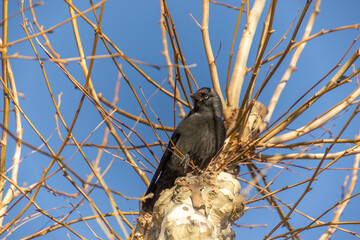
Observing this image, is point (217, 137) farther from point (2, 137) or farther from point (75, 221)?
point (2, 137)

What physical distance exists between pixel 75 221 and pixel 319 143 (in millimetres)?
1990

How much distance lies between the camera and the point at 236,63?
3557 mm

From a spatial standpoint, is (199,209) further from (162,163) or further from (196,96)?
(196,96)

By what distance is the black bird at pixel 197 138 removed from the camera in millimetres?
3289

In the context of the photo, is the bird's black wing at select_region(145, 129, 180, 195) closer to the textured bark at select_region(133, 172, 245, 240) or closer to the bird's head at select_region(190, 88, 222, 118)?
the bird's head at select_region(190, 88, 222, 118)

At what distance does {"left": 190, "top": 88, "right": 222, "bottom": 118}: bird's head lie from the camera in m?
3.39

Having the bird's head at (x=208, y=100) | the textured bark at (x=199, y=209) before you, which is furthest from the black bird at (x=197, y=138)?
the textured bark at (x=199, y=209)

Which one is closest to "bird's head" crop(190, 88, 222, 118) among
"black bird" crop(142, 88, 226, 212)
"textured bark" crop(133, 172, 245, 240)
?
"black bird" crop(142, 88, 226, 212)

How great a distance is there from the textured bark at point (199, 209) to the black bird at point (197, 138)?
98cm

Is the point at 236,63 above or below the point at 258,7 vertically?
below

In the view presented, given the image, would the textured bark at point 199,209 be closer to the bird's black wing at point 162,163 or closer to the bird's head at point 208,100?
the bird's black wing at point 162,163

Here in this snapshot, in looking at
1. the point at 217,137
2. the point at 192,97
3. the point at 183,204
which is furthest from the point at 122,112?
the point at 183,204

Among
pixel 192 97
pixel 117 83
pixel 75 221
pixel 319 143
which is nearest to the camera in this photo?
pixel 75 221

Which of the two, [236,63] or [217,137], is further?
[236,63]
